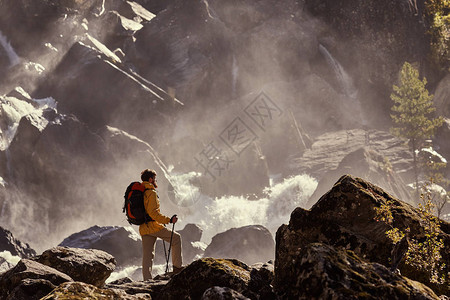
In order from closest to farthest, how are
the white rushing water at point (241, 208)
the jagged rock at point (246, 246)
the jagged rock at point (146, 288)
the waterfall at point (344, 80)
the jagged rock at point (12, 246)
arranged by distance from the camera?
the jagged rock at point (146, 288) < the jagged rock at point (12, 246) < the jagged rock at point (246, 246) < the white rushing water at point (241, 208) < the waterfall at point (344, 80)

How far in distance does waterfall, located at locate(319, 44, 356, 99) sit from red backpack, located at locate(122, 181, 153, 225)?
217ft

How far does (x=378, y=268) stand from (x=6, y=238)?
119 feet

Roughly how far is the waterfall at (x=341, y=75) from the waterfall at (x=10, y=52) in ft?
139

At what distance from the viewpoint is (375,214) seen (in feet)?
26.7

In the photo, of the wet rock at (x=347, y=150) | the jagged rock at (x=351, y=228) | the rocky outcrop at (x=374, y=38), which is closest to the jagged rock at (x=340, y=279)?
the jagged rock at (x=351, y=228)

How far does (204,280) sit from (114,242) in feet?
109

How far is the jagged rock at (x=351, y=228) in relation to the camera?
25.5 ft

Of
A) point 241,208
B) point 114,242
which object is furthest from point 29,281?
point 241,208

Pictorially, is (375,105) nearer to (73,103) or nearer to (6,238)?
(73,103)

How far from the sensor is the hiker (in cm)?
1035

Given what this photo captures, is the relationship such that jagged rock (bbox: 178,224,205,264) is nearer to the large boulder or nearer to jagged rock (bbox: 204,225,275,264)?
jagged rock (bbox: 204,225,275,264)

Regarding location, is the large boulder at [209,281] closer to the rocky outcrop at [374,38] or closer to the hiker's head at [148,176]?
the hiker's head at [148,176]

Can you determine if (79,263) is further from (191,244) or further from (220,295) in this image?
(191,244)

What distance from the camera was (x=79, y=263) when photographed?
9.93m
